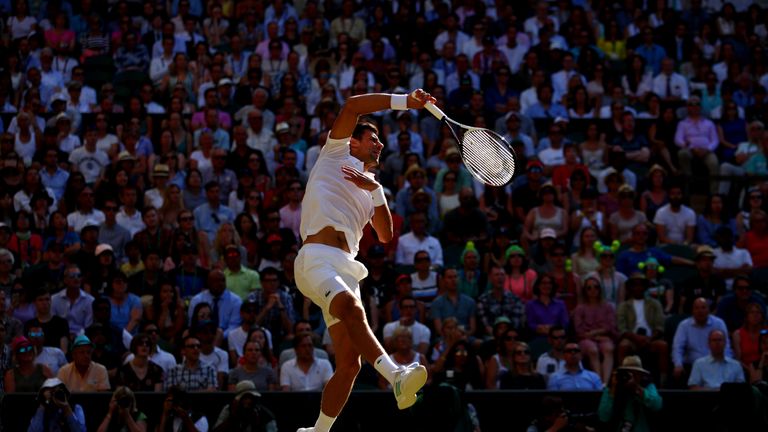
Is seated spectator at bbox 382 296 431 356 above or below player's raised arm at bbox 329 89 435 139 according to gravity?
below

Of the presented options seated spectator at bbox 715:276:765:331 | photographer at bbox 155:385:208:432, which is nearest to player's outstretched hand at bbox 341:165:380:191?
photographer at bbox 155:385:208:432

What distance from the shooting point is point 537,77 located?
64.1 feet

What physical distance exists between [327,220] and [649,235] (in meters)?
8.85

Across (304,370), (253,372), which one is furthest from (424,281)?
(253,372)

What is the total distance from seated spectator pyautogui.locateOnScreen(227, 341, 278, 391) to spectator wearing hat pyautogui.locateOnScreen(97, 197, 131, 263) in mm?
3059

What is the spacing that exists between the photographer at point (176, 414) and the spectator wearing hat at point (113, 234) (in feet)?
12.8

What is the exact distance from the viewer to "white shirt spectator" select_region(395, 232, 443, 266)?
1608 cm

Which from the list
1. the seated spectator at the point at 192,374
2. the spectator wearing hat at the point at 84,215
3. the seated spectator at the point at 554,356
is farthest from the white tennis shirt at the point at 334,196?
the spectator wearing hat at the point at 84,215

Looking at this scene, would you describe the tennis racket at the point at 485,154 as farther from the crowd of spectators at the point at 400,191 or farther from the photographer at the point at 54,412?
the photographer at the point at 54,412

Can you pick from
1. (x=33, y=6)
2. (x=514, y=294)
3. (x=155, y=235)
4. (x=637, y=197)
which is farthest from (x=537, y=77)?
(x=33, y=6)

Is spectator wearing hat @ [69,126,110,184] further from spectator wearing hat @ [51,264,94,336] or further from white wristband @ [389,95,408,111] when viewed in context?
white wristband @ [389,95,408,111]

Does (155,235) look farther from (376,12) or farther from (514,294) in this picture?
(376,12)

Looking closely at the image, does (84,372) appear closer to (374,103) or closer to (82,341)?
(82,341)

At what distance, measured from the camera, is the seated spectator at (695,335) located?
48.0ft
